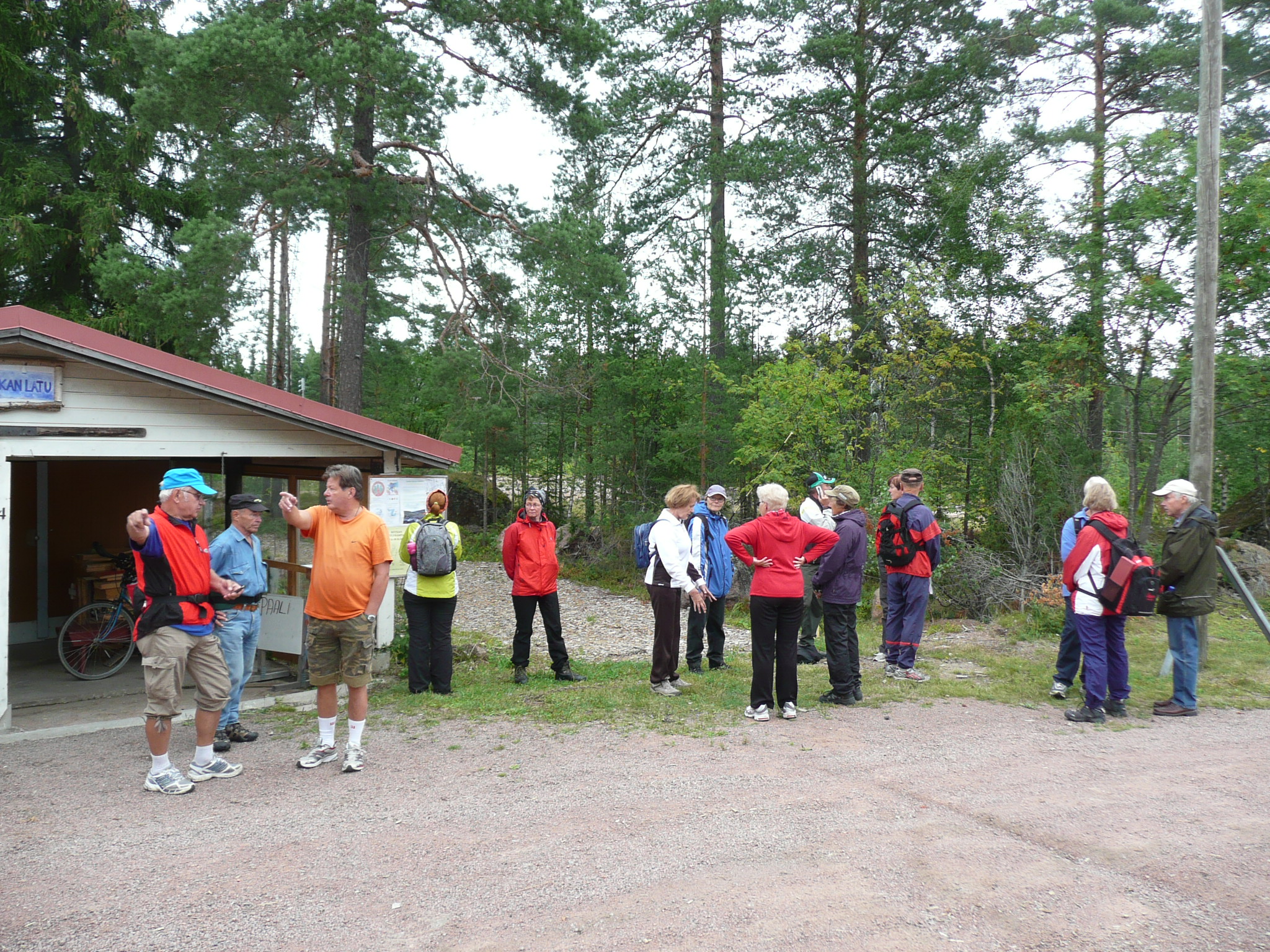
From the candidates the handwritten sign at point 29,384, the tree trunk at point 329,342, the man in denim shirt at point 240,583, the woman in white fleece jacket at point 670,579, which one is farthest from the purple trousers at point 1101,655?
the tree trunk at point 329,342

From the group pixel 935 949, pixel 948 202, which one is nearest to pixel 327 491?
pixel 935 949

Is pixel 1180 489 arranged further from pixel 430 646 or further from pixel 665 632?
pixel 430 646

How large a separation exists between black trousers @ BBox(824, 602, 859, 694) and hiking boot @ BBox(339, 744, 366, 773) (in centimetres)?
352

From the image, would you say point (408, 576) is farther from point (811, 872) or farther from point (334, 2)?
point (334, 2)

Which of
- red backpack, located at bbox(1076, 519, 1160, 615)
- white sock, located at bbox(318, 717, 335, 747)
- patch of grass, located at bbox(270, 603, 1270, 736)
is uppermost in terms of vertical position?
red backpack, located at bbox(1076, 519, 1160, 615)

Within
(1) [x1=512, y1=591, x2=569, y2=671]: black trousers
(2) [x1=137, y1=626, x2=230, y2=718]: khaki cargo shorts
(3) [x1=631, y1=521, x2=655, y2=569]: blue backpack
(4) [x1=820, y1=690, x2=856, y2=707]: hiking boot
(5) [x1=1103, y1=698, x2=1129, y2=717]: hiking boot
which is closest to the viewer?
(2) [x1=137, y1=626, x2=230, y2=718]: khaki cargo shorts

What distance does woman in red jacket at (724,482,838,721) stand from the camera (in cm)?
593

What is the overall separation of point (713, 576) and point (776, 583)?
73.0 inches

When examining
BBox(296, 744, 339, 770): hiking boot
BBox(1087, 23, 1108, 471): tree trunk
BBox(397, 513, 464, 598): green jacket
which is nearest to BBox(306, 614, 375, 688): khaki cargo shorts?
BBox(296, 744, 339, 770): hiking boot

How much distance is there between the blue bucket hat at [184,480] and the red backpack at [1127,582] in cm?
614

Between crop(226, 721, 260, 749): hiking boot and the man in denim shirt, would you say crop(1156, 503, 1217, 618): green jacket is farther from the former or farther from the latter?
crop(226, 721, 260, 749): hiking boot

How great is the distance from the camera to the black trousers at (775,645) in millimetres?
5957

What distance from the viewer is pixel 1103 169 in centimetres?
1245

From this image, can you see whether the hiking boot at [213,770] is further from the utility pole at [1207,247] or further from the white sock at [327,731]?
the utility pole at [1207,247]
